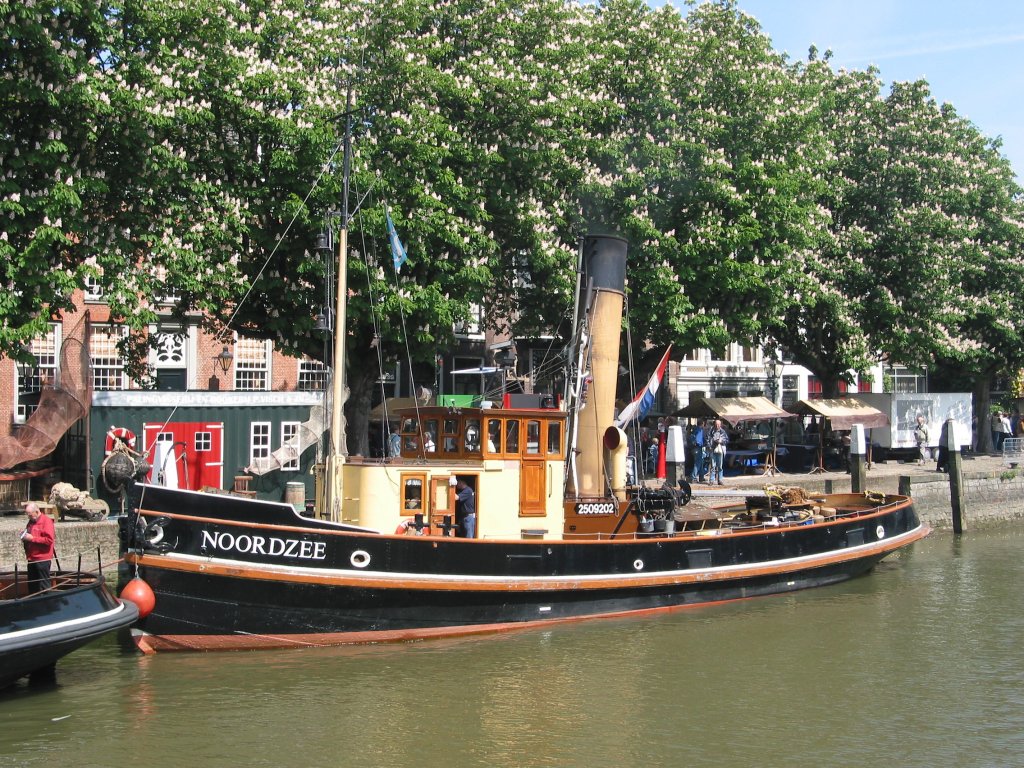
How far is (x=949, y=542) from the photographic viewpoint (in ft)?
95.3

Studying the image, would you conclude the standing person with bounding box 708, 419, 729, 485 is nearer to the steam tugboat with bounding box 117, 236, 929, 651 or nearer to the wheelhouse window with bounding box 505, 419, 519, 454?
the steam tugboat with bounding box 117, 236, 929, 651

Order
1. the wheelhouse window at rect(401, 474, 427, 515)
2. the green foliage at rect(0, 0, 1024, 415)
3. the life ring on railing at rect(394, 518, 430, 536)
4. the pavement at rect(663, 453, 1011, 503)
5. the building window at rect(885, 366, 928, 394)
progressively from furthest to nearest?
the building window at rect(885, 366, 928, 394)
the pavement at rect(663, 453, 1011, 503)
the green foliage at rect(0, 0, 1024, 415)
the wheelhouse window at rect(401, 474, 427, 515)
the life ring on railing at rect(394, 518, 430, 536)

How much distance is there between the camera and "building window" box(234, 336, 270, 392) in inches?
1303

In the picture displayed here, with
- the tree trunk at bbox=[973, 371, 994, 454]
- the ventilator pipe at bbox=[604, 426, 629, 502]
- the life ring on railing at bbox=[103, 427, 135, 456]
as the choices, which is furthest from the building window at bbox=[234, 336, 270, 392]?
the tree trunk at bbox=[973, 371, 994, 454]

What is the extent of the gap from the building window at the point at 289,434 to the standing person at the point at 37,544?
12.0 meters

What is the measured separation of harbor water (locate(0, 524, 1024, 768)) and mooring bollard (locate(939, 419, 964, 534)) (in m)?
12.4

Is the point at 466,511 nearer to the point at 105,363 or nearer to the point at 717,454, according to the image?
the point at 717,454

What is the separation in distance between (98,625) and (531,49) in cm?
1821

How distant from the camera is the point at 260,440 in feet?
A: 88.8

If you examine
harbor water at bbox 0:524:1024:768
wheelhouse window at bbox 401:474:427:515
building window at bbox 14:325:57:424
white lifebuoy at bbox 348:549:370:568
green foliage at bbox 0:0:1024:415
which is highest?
green foliage at bbox 0:0:1024:415

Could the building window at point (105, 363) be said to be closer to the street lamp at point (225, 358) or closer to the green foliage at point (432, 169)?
the street lamp at point (225, 358)

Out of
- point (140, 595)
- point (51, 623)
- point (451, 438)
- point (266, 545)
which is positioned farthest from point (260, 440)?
point (51, 623)

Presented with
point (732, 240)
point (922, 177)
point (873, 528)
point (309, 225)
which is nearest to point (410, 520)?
point (309, 225)

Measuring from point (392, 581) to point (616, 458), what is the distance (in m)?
5.48
